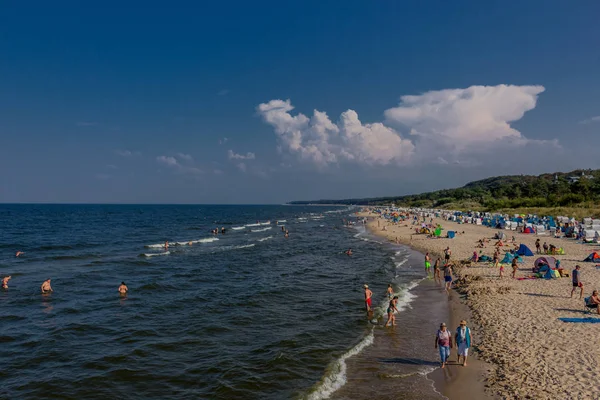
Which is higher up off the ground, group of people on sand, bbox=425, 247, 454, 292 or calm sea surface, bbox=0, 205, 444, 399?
group of people on sand, bbox=425, 247, 454, 292

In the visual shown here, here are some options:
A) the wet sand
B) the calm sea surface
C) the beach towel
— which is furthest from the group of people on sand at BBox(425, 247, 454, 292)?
the beach towel

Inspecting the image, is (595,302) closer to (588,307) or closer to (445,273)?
(588,307)

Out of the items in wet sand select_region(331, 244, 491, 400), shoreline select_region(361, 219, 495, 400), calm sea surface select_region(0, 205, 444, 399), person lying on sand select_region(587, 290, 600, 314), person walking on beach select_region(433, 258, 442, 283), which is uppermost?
person lying on sand select_region(587, 290, 600, 314)

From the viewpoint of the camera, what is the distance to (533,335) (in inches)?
497

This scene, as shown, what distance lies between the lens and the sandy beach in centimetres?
939

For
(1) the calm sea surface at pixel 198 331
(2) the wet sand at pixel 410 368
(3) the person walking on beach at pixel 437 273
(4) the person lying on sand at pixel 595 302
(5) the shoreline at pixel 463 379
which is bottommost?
(1) the calm sea surface at pixel 198 331

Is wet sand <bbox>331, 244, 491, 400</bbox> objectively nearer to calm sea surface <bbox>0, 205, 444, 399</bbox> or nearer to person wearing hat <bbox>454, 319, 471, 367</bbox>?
calm sea surface <bbox>0, 205, 444, 399</bbox>

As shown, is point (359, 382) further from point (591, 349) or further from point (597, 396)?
point (591, 349)

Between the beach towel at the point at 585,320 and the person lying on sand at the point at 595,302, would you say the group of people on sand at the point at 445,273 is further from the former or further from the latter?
the beach towel at the point at 585,320

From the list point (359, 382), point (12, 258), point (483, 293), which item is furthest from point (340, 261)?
point (12, 258)

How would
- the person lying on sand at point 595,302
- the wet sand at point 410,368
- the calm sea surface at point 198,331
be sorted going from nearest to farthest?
the wet sand at point 410,368 → the calm sea surface at point 198,331 → the person lying on sand at point 595,302

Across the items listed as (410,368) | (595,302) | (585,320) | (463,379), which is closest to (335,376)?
(410,368)

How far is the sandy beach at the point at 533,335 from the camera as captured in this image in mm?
9391

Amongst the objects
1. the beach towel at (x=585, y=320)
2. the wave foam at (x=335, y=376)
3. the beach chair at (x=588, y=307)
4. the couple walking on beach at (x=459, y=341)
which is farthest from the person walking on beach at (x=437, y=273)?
the couple walking on beach at (x=459, y=341)
